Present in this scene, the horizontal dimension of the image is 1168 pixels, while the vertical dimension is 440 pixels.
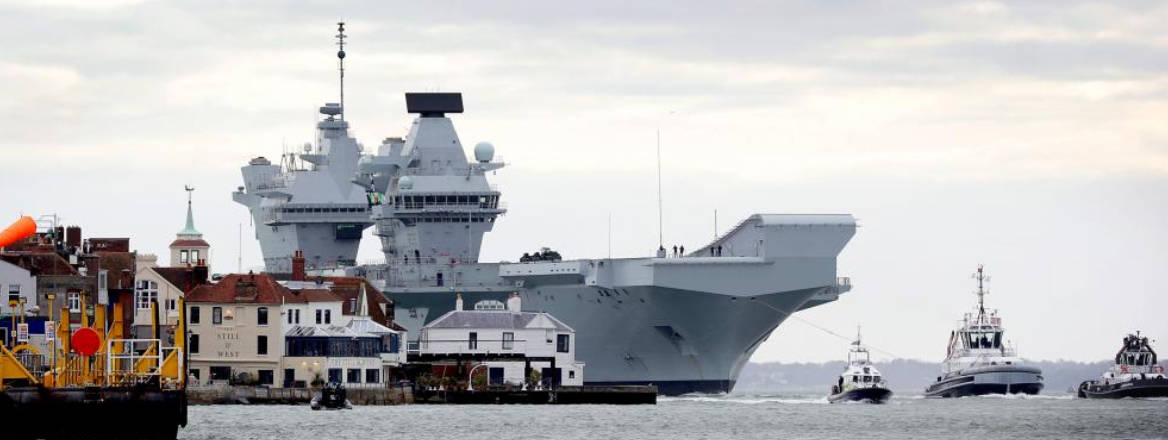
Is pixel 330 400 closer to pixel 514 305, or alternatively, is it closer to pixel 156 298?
pixel 156 298

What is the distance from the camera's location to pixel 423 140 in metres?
126

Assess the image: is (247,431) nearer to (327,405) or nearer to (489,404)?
(327,405)

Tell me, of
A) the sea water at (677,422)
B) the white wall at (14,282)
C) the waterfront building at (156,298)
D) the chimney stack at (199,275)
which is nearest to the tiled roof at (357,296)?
the chimney stack at (199,275)

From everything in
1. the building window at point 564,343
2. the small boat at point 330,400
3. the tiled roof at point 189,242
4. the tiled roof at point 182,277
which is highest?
the tiled roof at point 189,242

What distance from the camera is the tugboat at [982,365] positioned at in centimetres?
11412

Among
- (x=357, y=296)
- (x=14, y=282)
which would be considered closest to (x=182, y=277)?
(x=357, y=296)

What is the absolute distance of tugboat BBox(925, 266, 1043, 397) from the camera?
114 m

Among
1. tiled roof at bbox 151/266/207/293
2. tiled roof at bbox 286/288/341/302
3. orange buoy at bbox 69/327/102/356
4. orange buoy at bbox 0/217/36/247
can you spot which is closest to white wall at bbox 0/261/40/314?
tiled roof at bbox 151/266/207/293

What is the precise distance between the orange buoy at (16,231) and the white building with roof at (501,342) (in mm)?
44641

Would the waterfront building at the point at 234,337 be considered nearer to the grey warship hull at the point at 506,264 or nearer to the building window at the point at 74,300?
the building window at the point at 74,300

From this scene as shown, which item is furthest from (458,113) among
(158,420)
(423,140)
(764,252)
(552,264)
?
(158,420)

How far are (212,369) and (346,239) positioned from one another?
38.7 meters

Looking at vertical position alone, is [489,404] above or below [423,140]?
below

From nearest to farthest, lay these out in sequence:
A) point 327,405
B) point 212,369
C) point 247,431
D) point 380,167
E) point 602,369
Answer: point 247,431, point 327,405, point 212,369, point 602,369, point 380,167
